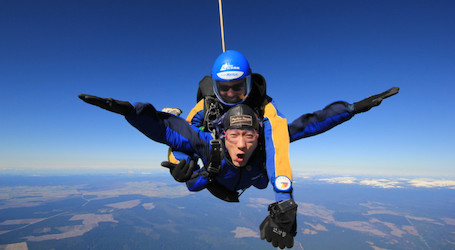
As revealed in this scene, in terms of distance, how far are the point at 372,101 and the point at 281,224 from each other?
4.14 feet

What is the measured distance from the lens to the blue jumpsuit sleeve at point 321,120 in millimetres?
1877

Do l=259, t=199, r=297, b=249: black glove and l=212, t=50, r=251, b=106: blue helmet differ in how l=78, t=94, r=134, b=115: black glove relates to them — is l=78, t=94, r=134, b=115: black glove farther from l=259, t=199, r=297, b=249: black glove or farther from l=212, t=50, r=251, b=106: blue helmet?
l=259, t=199, r=297, b=249: black glove

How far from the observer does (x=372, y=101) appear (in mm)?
1741

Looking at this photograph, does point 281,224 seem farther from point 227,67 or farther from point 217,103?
point 227,67

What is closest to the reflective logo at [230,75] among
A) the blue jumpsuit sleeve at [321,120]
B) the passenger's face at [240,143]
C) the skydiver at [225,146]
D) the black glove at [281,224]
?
the skydiver at [225,146]

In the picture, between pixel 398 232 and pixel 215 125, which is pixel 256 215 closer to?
pixel 398 232

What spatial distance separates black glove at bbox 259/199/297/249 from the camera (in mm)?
1480

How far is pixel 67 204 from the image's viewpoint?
106562 mm

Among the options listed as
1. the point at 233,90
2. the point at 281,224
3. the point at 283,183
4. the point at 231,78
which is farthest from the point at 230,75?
the point at 281,224

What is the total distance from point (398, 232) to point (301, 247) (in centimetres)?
4693

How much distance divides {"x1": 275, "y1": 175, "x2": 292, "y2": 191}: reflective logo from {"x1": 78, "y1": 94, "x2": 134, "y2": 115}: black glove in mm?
1189

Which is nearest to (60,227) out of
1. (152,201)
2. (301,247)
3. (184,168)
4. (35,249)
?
(35,249)

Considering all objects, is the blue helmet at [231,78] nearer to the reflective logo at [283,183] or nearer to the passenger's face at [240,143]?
the passenger's face at [240,143]

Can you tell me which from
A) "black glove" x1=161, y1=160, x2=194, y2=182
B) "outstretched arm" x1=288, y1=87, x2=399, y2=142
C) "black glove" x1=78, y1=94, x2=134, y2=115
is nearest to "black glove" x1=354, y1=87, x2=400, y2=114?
"outstretched arm" x1=288, y1=87, x2=399, y2=142
